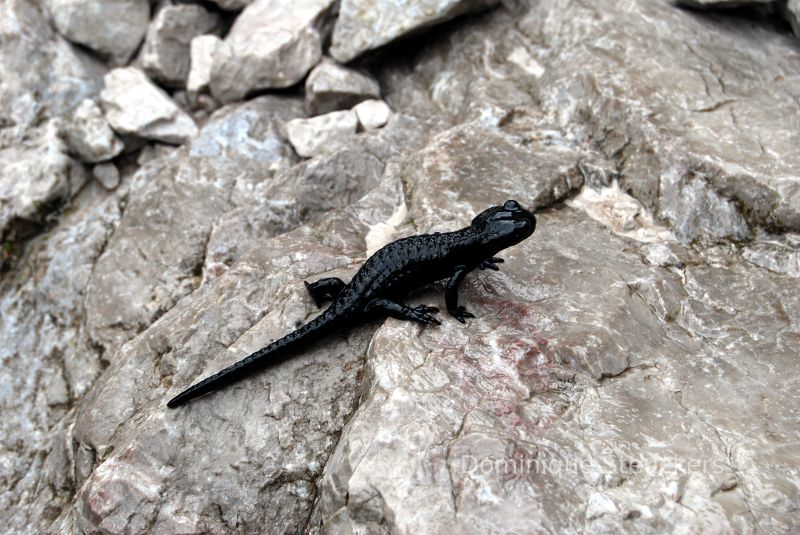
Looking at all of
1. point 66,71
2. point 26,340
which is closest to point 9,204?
point 26,340

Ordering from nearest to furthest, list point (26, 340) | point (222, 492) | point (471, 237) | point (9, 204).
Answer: point (222, 492) < point (471, 237) < point (26, 340) < point (9, 204)

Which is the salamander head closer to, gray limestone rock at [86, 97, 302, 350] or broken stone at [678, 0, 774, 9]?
gray limestone rock at [86, 97, 302, 350]

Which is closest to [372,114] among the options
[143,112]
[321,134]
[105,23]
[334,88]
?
[334,88]

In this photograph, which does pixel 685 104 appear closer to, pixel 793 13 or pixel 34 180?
pixel 793 13

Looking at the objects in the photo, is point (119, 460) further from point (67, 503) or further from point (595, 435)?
point (595, 435)

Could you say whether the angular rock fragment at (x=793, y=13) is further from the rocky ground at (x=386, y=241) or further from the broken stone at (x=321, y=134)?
the broken stone at (x=321, y=134)

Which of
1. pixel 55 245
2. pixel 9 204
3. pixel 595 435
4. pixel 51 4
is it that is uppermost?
pixel 51 4

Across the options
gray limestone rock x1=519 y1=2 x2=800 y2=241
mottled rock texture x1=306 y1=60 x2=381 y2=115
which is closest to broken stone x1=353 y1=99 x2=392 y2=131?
mottled rock texture x1=306 y1=60 x2=381 y2=115
